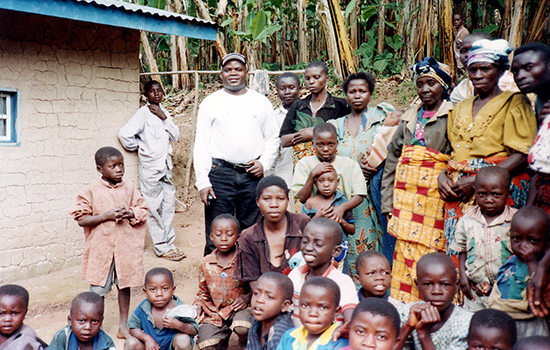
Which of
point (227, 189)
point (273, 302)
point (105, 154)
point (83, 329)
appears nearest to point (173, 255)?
point (227, 189)

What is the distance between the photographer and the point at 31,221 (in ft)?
18.7

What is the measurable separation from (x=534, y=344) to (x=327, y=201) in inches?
79.0

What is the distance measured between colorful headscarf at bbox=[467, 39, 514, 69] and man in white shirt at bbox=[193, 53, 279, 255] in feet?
6.82

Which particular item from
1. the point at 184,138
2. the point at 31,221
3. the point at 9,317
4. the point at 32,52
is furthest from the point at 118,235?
the point at 184,138

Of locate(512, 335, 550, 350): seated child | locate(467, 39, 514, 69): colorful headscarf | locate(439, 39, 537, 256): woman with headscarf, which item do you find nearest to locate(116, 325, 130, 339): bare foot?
locate(439, 39, 537, 256): woman with headscarf

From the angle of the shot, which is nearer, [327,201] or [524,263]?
[524,263]

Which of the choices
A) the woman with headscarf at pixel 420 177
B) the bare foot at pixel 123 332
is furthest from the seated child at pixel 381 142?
the bare foot at pixel 123 332

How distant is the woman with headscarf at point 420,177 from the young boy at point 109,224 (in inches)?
83.0

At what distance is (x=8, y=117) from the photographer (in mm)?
5535

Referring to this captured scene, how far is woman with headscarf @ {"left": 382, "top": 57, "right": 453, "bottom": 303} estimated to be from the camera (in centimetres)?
381

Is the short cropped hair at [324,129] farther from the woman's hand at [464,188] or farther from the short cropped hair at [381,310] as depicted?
the short cropped hair at [381,310]

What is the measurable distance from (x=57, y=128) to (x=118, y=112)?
2.78ft

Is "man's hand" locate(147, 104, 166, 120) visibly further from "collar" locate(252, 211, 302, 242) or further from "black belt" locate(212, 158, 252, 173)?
"collar" locate(252, 211, 302, 242)

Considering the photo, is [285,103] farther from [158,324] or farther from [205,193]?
[158,324]
